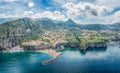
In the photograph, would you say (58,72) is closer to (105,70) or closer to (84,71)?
(84,71)

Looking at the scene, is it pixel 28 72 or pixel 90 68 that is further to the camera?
pixel 90 68

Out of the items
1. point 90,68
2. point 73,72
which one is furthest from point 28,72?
point 90,68

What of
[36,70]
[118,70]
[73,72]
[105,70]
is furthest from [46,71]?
[118,70]

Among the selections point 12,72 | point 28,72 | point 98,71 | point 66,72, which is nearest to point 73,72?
point 66,72

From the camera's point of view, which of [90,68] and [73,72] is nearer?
[73,72]

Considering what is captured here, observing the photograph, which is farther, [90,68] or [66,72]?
[90,68]

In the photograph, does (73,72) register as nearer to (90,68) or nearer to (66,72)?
(66,72)

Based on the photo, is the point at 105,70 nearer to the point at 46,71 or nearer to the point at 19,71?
the point at 46,71
